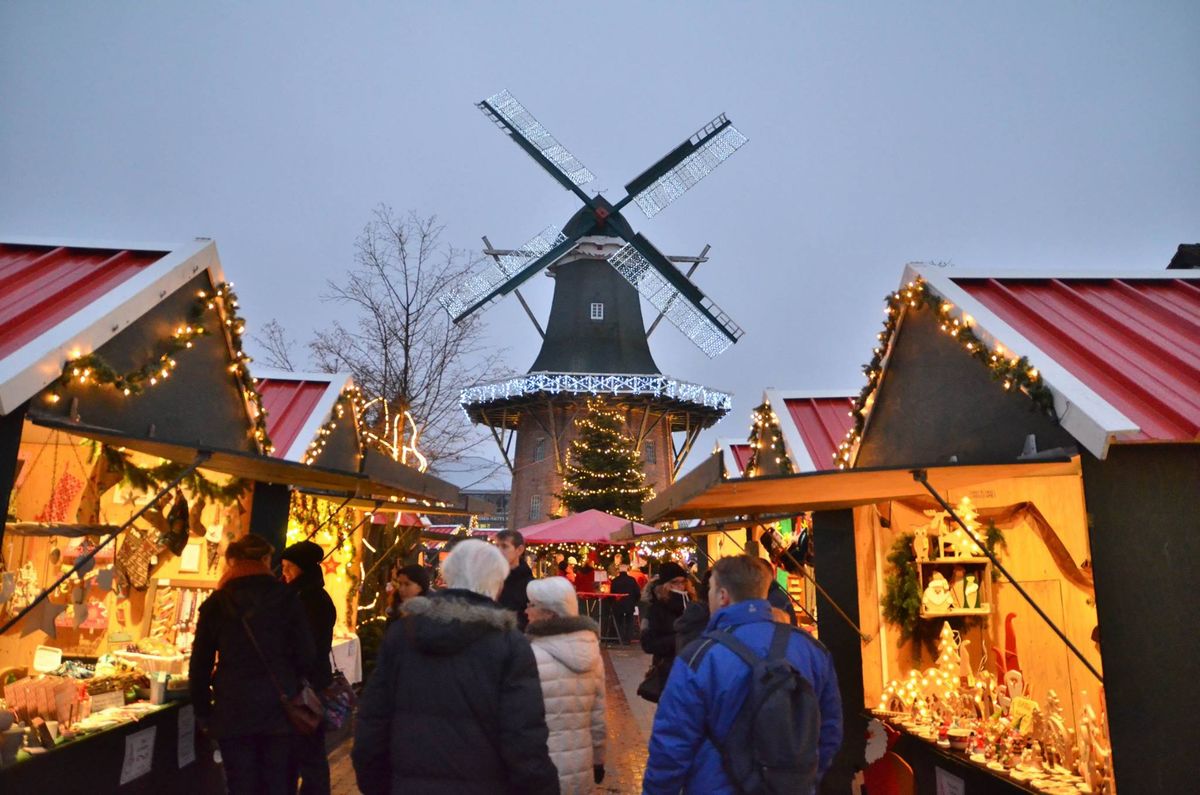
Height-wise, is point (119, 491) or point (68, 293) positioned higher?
point (68, 293)

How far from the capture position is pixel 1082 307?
19.1ft

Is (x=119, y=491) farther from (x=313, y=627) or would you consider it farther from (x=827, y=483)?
(x=827, y=483)

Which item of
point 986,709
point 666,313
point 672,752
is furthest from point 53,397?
point 666,313

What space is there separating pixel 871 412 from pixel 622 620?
12.1m

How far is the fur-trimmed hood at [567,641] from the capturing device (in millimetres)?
3822

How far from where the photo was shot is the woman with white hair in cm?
279

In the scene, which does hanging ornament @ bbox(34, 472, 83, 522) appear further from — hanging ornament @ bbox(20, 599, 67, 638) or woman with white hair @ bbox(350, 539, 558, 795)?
woman with white hair @ bbox(350, 539, 558, 795)

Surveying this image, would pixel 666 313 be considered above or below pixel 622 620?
above

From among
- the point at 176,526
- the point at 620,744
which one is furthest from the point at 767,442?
the point at 176,526

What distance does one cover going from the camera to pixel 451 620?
2801mm

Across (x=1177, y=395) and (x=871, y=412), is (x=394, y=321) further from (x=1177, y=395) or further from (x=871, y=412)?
(x=1177, y=395)

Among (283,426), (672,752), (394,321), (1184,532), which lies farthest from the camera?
(394,321)

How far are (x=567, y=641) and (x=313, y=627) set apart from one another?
2039 mm

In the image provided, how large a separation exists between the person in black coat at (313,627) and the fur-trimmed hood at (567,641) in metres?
1.54
